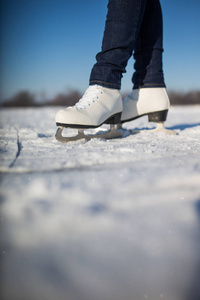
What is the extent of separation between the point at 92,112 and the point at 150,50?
20.4 inches

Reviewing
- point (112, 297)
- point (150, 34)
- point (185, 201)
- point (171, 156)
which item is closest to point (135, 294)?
point (112, 297)

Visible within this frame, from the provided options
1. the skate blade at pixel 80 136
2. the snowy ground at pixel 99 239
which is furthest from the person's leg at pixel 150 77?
the snowy ground at pixel 99 239

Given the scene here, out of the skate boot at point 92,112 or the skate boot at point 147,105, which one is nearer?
the skate boot at point 92,112

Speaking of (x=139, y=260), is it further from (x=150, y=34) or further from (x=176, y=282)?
(x=150, y=34)

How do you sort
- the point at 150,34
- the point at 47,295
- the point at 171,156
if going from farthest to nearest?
the point at 150,34, the point at 171,156, the point at 47,295

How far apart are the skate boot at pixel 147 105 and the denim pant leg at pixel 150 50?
37 millimetres

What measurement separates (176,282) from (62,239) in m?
0.14

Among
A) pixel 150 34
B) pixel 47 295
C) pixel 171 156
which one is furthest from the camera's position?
pixel 150 34

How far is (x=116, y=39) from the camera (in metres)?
0.80

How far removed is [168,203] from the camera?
1.00ft

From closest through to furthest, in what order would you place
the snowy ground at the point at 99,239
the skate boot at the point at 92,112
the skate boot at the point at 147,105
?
1. the snowy ground at the point at 99,239
2. the skate boot at the point at 92,112
3. the skate boot at the point at 147,105

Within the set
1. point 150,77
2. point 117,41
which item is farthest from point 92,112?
point 150,77

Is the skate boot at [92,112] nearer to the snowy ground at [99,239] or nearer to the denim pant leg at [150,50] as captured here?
the denim pant leg at [150,50]

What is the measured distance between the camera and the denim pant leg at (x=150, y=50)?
104 centimetres
